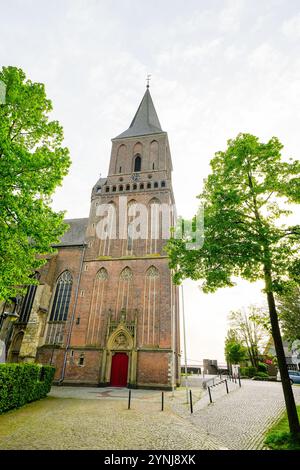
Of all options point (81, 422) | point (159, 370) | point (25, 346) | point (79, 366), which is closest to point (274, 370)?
point (159, 370)

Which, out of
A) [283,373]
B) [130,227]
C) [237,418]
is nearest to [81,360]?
[130,227]

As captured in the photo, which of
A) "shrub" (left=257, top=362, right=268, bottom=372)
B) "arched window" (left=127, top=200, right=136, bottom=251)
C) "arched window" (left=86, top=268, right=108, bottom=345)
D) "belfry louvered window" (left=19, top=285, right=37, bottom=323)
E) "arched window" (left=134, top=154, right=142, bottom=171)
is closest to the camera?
"arched window" (left=86, top=268, right=108, bottom=345)

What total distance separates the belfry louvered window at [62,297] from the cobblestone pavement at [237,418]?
14.9 m

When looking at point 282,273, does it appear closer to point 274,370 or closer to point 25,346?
point 25,346

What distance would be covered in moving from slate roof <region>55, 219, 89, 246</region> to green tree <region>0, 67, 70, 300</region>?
686 inches

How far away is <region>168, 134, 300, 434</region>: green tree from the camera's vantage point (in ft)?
26.1

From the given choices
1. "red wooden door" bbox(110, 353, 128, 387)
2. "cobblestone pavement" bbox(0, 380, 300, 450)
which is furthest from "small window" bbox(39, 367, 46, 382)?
"red wooden door" bbox(110, 353, 128, 387)

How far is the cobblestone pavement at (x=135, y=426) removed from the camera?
6734 millimetres

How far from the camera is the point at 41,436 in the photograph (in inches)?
283

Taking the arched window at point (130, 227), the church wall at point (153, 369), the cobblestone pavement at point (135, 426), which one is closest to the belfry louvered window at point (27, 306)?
the arched window at point (130, 227)

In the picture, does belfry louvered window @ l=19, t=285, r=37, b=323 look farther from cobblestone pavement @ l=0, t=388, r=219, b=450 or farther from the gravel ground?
cobblestone pavement @ l=0, t=388, r=219, b=450

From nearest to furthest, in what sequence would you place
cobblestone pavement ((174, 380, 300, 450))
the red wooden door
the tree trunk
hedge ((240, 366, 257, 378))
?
the tree trunk < cobblestone pavement ((174, 380, 300, 450)) < the red wooden door < hedge ((240, 366, 257, 378))

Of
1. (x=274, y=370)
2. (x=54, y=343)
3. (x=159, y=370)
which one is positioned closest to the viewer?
(x=159, y=370)

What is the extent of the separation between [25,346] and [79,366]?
4856 millimetres
